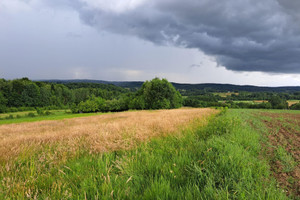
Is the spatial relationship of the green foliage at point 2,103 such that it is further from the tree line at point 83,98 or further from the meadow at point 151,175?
the meadow at point 151,175

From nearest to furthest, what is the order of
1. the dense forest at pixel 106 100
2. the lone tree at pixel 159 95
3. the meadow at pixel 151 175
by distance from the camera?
1. the meadow at pixel 151 175
2. the lone tree at pixel 159 95
3. the dense forest at pixel 106 100

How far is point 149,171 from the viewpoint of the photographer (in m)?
2.55

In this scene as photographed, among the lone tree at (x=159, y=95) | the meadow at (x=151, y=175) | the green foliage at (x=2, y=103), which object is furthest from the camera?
the green foliage at (x=2, y=103)

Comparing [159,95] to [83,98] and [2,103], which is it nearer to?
[83,98]

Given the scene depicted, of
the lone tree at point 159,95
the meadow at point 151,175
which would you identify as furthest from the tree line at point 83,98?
the meadow at point 151,175

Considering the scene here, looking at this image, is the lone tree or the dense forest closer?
the lone tree

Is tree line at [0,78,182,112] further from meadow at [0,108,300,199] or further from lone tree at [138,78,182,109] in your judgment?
meadow at [0,108,300,199]

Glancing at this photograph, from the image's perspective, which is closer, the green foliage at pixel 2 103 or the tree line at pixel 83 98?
the tree line at pixel 83 98

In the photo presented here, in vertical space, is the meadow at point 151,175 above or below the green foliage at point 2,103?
above

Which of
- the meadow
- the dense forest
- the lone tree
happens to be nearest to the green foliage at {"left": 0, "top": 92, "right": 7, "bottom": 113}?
the dense forest

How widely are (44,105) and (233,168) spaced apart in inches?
5111

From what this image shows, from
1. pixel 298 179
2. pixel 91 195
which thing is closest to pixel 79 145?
pixel 91 195

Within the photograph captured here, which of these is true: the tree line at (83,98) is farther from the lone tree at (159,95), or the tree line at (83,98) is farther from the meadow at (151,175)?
the meadow at (151,175)

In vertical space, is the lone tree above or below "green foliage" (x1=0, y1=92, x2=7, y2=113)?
above
